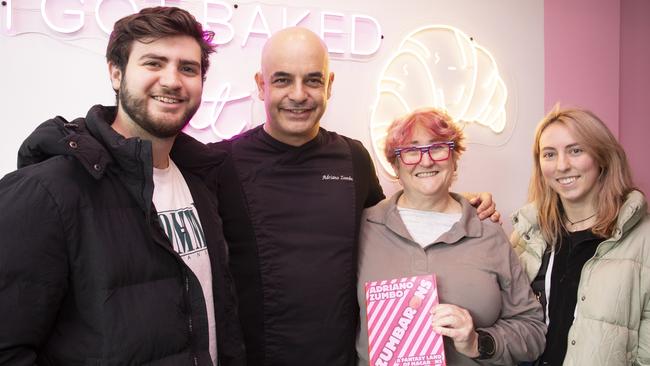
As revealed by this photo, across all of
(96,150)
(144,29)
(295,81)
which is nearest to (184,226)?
(96,150)

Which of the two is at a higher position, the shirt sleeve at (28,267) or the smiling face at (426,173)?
the smiling face at (426,173)

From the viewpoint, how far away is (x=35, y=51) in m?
2.23

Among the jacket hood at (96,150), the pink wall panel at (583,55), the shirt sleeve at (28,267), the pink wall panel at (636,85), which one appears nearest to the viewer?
the shirt sleeve at (28,267)

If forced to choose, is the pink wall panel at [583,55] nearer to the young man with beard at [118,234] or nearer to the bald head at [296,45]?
the bald head at [296,45]

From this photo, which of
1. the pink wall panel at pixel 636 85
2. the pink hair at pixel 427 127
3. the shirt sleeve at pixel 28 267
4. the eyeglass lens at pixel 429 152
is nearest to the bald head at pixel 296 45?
the pink hair at pixel 427 127

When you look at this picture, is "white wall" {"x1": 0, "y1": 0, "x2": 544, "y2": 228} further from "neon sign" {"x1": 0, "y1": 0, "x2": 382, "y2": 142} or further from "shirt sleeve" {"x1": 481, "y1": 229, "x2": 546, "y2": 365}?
"shirt sleeve" {"x1": 481, "y1": 229, "x2": 546, "y2": 365}

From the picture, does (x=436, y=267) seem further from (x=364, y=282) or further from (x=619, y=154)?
(x=619, y=154)

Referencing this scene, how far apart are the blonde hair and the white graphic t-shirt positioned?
4.67ft

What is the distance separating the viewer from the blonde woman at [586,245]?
1770mm

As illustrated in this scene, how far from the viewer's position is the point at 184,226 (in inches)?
61.5

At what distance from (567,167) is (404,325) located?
950 mm

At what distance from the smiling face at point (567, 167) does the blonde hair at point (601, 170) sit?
0.08ft

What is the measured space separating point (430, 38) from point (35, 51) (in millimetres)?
2151

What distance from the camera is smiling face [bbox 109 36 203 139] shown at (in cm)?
145
